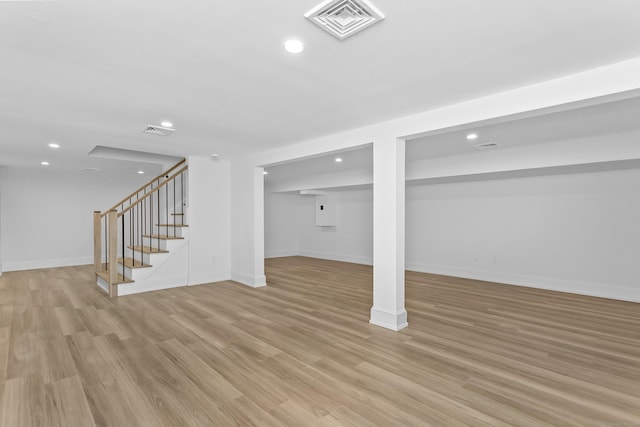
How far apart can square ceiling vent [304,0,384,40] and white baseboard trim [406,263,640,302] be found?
5.69 metres

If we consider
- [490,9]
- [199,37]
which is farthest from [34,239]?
[490,9]

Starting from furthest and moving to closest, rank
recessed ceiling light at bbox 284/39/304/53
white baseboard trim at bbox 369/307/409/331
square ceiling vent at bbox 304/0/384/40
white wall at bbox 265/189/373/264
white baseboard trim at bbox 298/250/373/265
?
white wall at bbox 265/189/373/264 < white baseboard trim at bbox 298/250/373/265 < white baseboard trim at bbox 369/307/409/331 < recessed ceiling light at bbox 284/39/304/53 < square ceiling vent at bbox 304/0/384/40

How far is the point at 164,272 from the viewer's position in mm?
5566

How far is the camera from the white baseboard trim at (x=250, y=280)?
Result: 572cm


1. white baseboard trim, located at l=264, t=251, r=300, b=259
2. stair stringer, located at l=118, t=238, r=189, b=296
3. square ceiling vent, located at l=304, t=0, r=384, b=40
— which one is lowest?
white baseboard trim, located at l=264, t=251, r=300, b=259

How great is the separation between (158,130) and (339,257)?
20.7 feet

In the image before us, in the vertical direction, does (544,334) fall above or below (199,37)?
below

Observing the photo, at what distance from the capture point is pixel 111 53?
2107 millimetres

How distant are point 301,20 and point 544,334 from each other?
3.85m

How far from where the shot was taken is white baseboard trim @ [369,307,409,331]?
3.57 metres

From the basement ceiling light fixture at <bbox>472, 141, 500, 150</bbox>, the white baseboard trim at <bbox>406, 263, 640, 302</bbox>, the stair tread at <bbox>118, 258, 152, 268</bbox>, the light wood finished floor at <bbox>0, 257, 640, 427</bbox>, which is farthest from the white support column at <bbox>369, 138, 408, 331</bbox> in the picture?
the stair tread at <bbox>118, 258, 152, 268</bbox>

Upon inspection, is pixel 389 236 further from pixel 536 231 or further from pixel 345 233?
pixel 345 233

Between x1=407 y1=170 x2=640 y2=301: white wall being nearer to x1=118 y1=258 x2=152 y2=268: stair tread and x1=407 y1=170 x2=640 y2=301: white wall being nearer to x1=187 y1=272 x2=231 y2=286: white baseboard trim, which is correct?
x1=187 y1=272 x2=231 y2=286: white baseboard trim

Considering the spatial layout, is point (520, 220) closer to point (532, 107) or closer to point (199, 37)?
point (532, 107)
